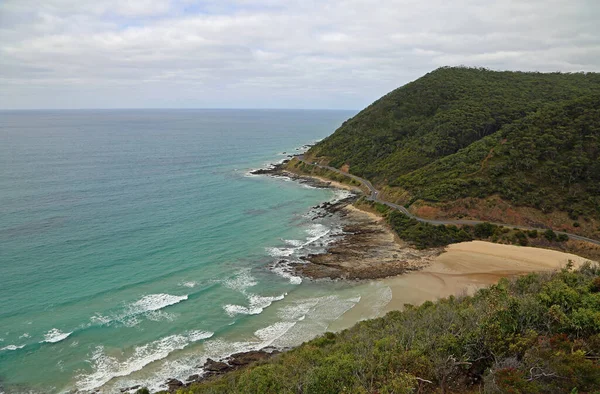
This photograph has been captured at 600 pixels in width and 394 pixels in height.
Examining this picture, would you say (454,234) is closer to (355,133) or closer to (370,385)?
(370,385)

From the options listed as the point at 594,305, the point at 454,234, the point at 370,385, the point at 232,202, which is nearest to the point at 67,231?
the point at 232,202

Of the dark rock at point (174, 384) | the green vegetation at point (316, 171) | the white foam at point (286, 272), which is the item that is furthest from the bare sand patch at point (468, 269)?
the green vegetation at point (316, 171)

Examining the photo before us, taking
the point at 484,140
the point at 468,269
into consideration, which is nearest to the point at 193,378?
the point at 468,269

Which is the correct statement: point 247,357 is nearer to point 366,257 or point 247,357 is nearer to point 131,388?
point 131,388

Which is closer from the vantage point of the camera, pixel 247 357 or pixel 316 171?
pixel 247 357

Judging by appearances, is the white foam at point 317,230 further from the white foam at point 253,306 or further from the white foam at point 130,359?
the white foam at point 130,359

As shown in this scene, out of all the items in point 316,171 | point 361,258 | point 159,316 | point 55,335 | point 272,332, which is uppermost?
point 316,171
